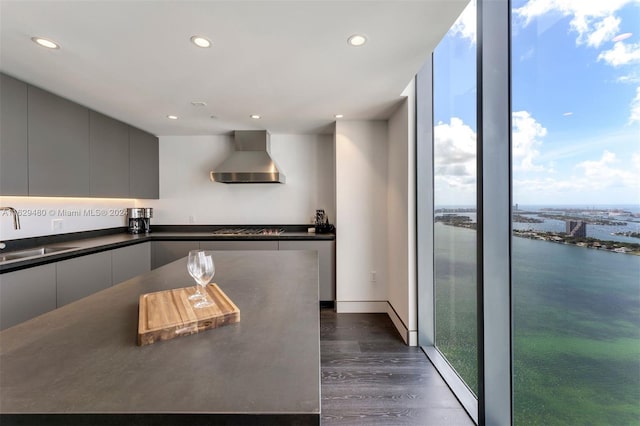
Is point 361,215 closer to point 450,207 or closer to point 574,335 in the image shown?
point 450,207

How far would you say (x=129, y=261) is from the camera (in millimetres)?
2842

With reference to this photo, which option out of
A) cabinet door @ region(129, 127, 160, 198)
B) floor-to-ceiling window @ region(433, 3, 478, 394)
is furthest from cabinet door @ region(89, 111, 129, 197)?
floor-to-ceiling window @ region(433, 3, 478, 394)

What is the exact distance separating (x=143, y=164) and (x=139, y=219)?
77 centimetres

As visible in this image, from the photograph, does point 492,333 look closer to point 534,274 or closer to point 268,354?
point 534,274

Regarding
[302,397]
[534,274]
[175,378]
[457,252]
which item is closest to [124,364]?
[175,378]

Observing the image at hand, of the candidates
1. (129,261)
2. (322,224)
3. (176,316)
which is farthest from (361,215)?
(129,261)

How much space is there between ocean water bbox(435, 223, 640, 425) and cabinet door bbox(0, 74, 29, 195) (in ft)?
11.5

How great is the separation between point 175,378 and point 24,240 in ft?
9.92

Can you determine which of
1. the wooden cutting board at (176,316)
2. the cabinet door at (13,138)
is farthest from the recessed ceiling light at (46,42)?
the wooden cutting board at (176,316)

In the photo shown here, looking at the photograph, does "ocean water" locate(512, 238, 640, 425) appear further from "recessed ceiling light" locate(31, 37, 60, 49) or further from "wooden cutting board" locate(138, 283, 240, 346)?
"recessed ceiling light" locate(31, 37, 60, 49)

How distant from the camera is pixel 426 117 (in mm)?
2381

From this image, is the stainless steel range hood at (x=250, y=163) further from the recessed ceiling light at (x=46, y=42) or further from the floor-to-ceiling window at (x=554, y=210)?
the floor-to-ceiling window at (x=554, y=210)

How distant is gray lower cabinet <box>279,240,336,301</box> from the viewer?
3.15 meters

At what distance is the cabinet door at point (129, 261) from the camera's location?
8.71ft
